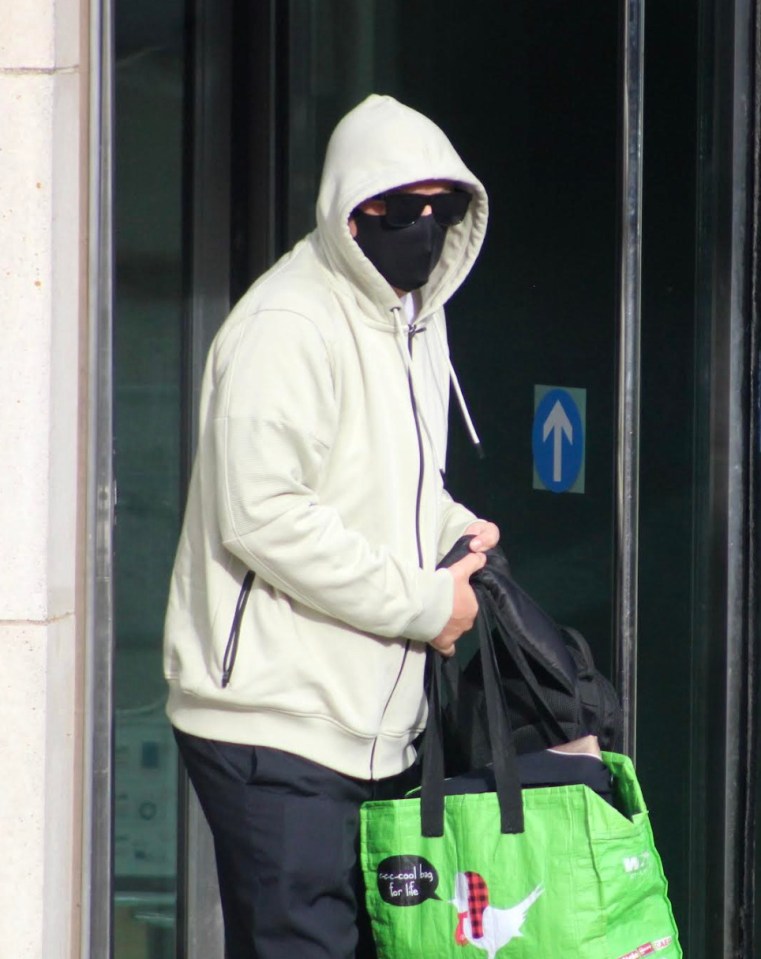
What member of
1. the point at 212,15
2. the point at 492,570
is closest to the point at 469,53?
the point at 212,15

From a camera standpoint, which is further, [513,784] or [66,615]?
[66,615]

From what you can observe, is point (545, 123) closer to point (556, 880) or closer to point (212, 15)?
point (212, 15)

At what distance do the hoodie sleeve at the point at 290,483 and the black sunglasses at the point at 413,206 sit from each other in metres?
0.28

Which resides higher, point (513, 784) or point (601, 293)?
point (601, 293)

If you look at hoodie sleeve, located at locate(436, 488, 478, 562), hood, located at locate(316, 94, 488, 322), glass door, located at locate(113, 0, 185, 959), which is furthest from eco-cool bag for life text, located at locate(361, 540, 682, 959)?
glass door, located at locate(113, 0, 185, 959)

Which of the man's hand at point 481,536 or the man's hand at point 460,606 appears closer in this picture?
the man's hand at point 460,606

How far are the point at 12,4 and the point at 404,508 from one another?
3.91 ft

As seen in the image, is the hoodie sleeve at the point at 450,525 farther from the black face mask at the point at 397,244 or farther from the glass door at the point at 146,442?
the glass door at the point at 146,442

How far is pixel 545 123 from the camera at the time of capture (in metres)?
4.41

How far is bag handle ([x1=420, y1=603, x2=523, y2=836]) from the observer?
106 inches

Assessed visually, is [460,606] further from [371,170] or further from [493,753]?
[371,170]

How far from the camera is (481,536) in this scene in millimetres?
2918

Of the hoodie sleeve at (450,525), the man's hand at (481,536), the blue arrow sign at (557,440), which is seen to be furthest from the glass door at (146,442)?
the man's hand at (481,536)

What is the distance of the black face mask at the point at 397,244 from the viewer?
280 centimetres
